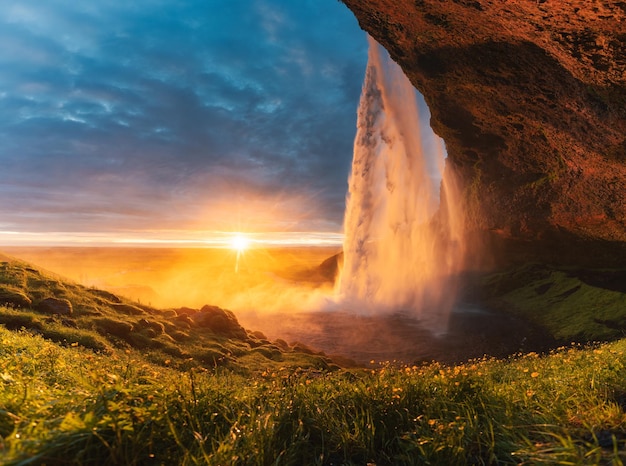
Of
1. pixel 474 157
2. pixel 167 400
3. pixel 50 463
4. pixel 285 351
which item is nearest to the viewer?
pixel 50 463

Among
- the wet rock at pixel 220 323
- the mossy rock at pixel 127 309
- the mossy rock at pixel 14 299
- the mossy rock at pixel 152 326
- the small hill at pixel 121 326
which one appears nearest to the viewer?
the small hill at pixel 121 326

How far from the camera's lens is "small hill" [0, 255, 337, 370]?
49.2ft

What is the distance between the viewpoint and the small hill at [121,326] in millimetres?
15009

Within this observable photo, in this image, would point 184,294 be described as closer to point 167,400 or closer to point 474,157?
point 474,157

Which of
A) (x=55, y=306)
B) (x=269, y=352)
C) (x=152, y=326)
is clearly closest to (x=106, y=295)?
(x=55, y=306)

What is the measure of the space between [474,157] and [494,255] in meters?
19.0

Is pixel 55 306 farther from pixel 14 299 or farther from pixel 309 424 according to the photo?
pixel 309 424

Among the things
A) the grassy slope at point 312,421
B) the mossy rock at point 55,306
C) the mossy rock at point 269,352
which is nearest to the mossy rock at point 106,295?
the mossy rock at point 55,306

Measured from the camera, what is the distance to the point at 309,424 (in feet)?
15.0

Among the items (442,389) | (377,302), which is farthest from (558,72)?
(377,302)

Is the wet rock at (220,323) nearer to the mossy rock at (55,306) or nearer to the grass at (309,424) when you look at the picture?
the mossy rock at (55,306)

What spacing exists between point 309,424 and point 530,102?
22.1 m

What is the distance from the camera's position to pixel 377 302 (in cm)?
5028

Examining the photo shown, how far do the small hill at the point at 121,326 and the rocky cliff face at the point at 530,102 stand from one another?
1577 centimetres
